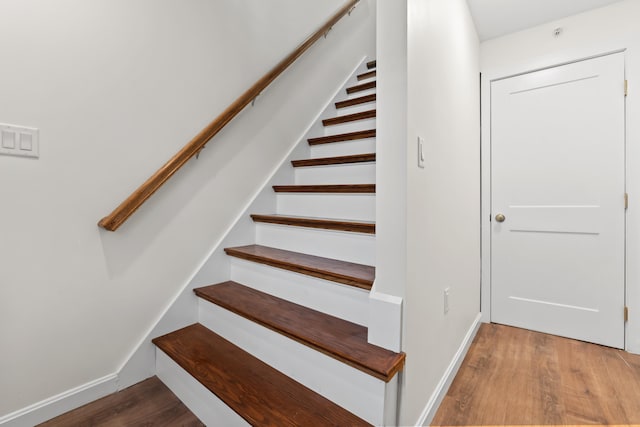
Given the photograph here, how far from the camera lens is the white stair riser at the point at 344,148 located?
2.03m

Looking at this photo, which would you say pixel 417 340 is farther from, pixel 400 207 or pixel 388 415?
pixel 400 207

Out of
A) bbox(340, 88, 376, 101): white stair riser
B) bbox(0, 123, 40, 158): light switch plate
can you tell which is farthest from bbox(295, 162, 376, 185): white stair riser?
bbox(0, 123, 40, 158): light switch plate

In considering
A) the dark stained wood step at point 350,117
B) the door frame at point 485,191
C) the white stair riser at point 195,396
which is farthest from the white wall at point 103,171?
the door frame at point 485,191

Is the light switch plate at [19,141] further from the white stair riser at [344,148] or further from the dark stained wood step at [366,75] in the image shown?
the dark stained wood step at [366,75]

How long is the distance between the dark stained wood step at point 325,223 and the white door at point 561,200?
61.4 inches

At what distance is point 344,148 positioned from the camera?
2199 millimetres

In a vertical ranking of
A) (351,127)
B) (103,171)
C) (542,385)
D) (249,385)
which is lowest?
(542,385)

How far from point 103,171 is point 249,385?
1150 millimetres

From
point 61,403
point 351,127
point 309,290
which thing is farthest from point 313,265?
point 351,127

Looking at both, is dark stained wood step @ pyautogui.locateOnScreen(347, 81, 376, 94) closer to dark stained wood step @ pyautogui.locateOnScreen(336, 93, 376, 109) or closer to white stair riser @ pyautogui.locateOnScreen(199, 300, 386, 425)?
dark stained wood step @ pyautogui.locateOnScreen(336, 93, 376, 109)

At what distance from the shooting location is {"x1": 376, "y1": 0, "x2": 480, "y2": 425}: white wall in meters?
1.04

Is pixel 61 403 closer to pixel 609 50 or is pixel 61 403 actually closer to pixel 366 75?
pixel 366 75

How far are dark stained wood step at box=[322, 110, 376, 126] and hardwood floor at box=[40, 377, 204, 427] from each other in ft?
6.73

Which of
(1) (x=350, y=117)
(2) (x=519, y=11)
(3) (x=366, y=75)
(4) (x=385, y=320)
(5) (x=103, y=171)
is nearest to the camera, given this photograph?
(4) (x=385, y=320)
